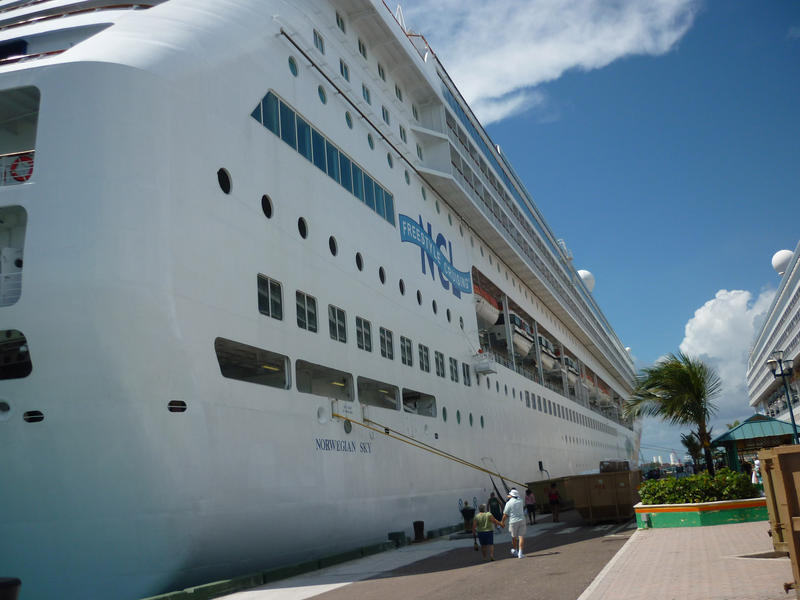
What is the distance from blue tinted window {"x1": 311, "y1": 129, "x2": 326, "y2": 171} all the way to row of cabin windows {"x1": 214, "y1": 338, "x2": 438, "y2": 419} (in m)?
5.30

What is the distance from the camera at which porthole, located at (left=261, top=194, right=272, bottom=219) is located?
14.4 m

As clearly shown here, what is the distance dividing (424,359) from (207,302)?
35.2 ft

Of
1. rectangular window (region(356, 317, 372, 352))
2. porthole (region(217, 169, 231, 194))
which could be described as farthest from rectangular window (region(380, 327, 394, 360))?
porthole (region(217, 169, 231, 194))

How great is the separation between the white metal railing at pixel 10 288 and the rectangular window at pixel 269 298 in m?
4.15

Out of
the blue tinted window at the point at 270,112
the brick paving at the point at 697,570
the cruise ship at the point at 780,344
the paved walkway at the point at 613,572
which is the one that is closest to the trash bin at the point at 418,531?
the paved walkway at the point at 613,572

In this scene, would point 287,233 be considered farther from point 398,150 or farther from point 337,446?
point 398,150

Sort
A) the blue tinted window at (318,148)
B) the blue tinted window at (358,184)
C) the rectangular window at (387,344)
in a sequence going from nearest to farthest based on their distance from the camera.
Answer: the blue tinted window at (318,148) < the rectangular window at (387,344) < the blue tinted window at (358,184)

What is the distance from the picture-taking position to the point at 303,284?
15164mm

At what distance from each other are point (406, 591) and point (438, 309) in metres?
14.9

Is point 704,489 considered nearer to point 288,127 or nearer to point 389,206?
point 389,206

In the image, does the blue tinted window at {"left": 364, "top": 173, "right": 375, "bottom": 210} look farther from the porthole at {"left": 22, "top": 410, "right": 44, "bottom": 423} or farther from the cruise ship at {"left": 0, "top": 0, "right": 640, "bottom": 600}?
the porthole at {"left": 22, "top": 410, "right": 44, "bottom": 423}

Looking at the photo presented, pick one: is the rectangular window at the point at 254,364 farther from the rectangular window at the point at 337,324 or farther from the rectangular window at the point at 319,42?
the rectangular window at the point at 319,42

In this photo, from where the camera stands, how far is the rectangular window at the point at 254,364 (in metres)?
13.4

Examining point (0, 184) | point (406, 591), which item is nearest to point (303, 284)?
point (0, 184)
